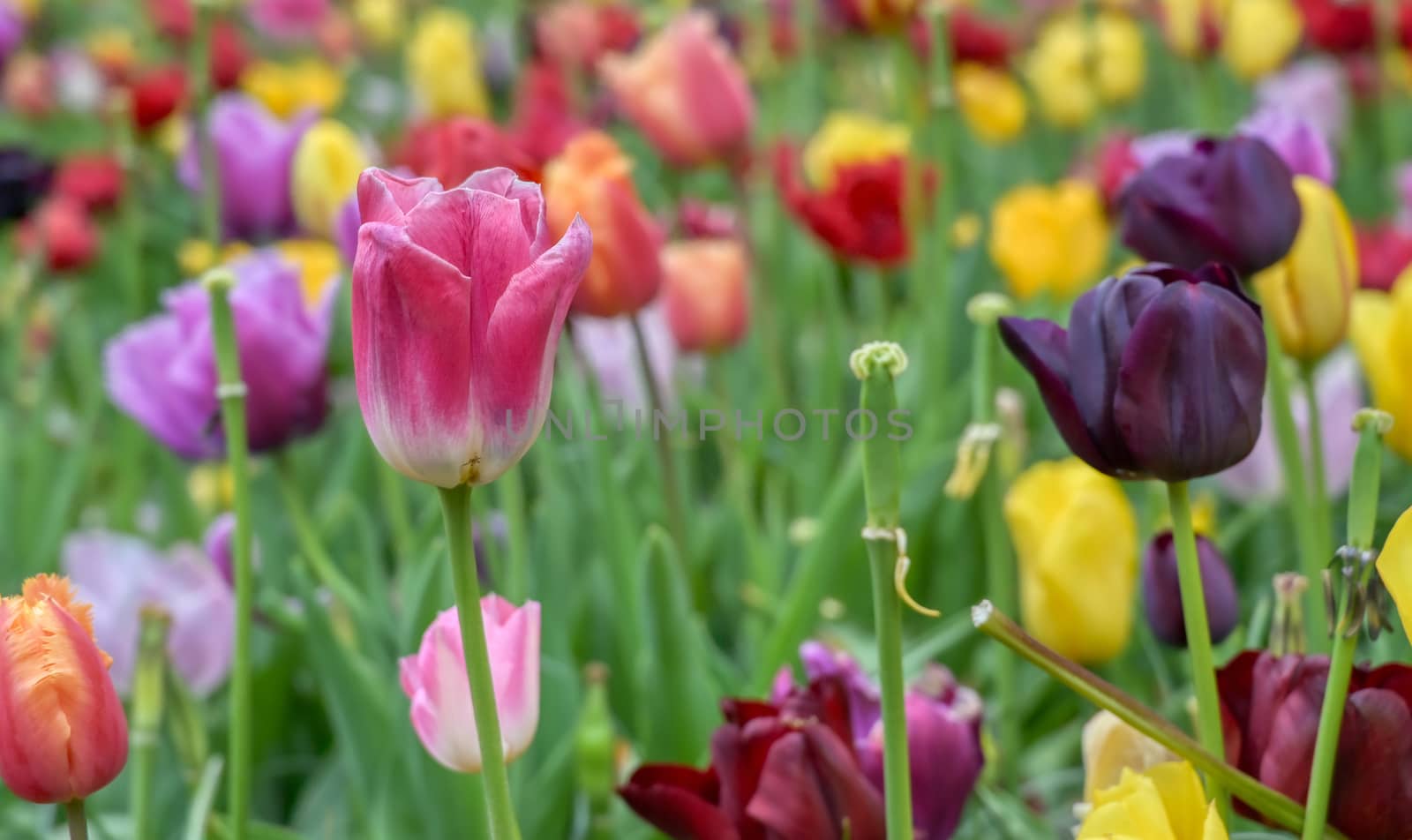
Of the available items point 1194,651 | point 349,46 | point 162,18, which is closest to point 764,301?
point 1194,651

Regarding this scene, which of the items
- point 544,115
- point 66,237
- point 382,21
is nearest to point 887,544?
point 544,115

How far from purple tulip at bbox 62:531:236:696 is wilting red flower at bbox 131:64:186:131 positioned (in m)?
0.77

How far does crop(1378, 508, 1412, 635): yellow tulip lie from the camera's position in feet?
1.29

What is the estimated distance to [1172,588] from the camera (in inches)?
21.6

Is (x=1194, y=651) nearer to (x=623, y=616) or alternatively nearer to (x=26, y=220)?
(x=623, y=616)

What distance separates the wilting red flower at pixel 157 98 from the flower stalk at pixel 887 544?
135cm

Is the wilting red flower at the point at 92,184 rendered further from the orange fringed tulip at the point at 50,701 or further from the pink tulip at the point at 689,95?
the orange fringed tulip at the point at 50,701

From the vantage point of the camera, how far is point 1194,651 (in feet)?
1.43

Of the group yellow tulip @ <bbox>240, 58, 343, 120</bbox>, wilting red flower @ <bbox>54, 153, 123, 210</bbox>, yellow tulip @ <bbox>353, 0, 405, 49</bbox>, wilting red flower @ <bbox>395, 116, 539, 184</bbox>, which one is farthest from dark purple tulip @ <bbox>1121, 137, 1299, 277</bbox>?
yellow tulip @ <bbox>353, 0, 405, 49</bbox>

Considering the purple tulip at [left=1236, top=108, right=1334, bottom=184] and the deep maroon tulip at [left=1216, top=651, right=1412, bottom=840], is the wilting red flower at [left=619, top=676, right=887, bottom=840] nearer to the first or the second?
the deep maroon tulip at [left=1216, top=651, right=1412, bottom=840]

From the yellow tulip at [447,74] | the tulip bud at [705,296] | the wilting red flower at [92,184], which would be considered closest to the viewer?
the tulip bud at [705,296]

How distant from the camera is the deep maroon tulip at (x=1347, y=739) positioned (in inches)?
16.9

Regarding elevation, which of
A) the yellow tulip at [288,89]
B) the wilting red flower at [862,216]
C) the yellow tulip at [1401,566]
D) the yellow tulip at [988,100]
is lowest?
the yellow tulip at [1401,566]

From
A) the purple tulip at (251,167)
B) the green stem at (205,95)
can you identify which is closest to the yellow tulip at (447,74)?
the purple tulip at (251,167)
